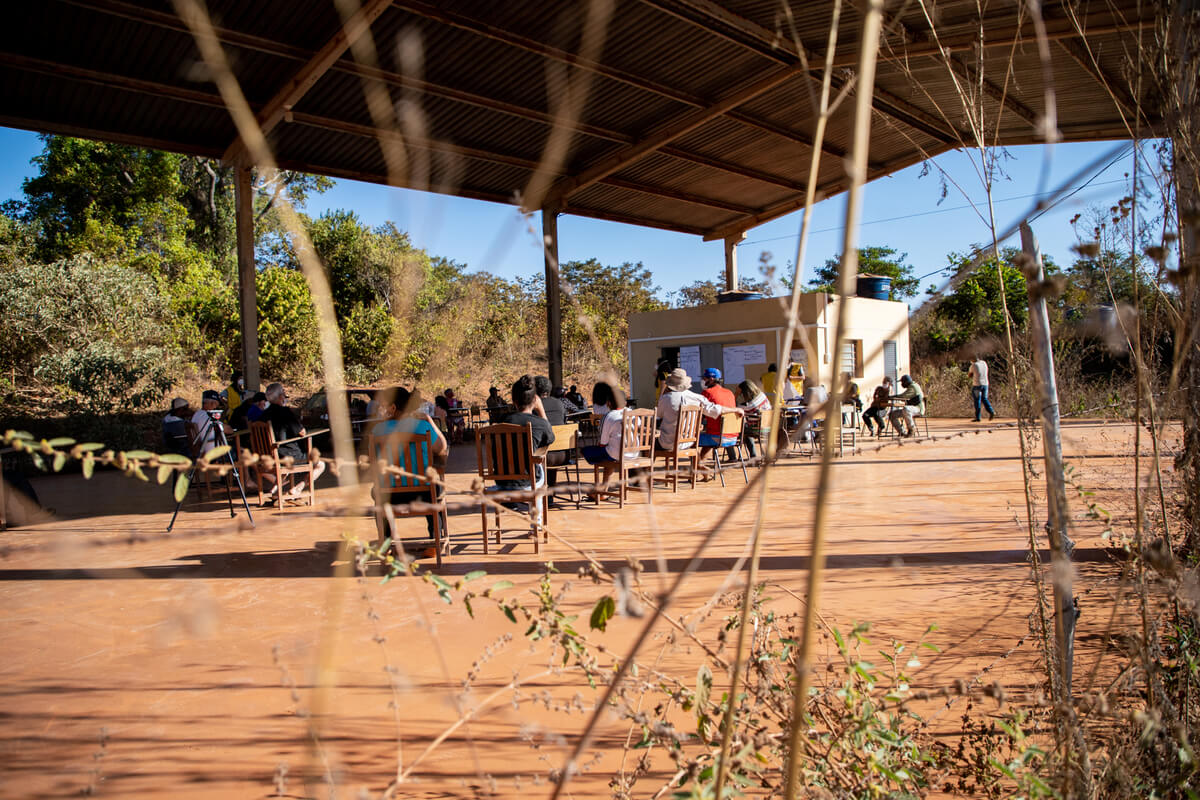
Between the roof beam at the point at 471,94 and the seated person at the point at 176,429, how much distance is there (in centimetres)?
341

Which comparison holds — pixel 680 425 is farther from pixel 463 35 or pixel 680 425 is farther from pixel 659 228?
pixel 659 228

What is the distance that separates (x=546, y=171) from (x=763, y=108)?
10879mm

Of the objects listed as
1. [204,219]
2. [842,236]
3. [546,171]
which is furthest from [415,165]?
[204,219]

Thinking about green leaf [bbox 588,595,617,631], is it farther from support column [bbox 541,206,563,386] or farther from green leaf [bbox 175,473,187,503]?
support column [bbox 541,206,563,386]

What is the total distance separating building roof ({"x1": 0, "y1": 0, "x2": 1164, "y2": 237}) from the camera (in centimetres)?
651

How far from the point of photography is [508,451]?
4.86m

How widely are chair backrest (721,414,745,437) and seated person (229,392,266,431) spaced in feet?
15.3

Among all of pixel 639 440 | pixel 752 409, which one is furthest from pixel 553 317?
pixel 639 440

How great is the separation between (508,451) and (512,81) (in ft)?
18.5

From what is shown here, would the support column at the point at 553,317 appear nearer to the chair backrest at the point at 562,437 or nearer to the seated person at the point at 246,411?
the seated person at the point at 246,411

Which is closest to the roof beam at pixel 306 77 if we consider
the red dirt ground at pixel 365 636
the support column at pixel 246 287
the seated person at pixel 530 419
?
the support column at pixel 246 287

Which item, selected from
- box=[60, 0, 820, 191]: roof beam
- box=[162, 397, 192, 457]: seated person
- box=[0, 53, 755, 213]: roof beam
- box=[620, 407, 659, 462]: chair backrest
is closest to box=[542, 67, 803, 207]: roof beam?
box=[60, 0, 820, 191]: roof beam

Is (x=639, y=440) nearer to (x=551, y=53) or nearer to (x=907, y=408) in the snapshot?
(x=551, y=53)

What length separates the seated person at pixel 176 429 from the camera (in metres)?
7.11
